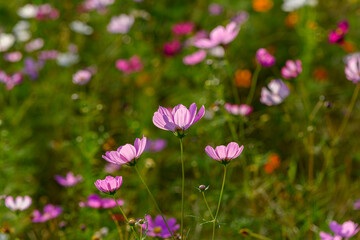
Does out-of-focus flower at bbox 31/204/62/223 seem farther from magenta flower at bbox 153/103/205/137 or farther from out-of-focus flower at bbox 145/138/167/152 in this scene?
magenta flower at bbox 153/103/205/137

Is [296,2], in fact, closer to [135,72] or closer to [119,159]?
[135,72]

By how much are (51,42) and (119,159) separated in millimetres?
2411

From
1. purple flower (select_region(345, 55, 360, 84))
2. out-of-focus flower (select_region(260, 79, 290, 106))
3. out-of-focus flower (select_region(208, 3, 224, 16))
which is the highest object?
purple flower (select_region(345, 55, 360, 84))

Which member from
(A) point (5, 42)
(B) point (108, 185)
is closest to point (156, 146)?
(B) point (108, 185)

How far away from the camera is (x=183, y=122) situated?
886mm

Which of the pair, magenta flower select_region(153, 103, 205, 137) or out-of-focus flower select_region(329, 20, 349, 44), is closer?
magenta flower select_region(153, 103, 205, 137)

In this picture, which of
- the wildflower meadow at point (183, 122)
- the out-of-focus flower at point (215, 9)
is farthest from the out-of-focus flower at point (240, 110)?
the out-of-focus flower at point (215, 9)

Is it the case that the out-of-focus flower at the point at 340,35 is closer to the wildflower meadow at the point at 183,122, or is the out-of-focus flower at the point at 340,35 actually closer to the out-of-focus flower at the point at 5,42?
the wildflower meadow at the point at 183,122

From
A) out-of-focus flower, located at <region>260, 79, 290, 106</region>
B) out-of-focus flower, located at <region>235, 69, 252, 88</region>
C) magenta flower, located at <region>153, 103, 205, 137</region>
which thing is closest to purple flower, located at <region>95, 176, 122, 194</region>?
magenta flower, located at <region>153, 103, 205, 137</region>

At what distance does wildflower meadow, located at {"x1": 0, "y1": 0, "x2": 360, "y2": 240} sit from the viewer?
1.49 m

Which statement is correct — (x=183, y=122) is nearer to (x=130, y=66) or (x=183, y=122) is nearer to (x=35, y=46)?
(x=130, y=66)

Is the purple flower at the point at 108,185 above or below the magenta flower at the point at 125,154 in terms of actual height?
below

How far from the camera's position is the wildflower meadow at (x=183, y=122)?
1.49 metres

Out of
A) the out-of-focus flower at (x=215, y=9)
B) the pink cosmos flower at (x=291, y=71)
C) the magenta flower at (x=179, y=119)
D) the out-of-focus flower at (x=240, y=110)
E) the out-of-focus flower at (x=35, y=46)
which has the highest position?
the magenta flower at (x=179, y=119)
